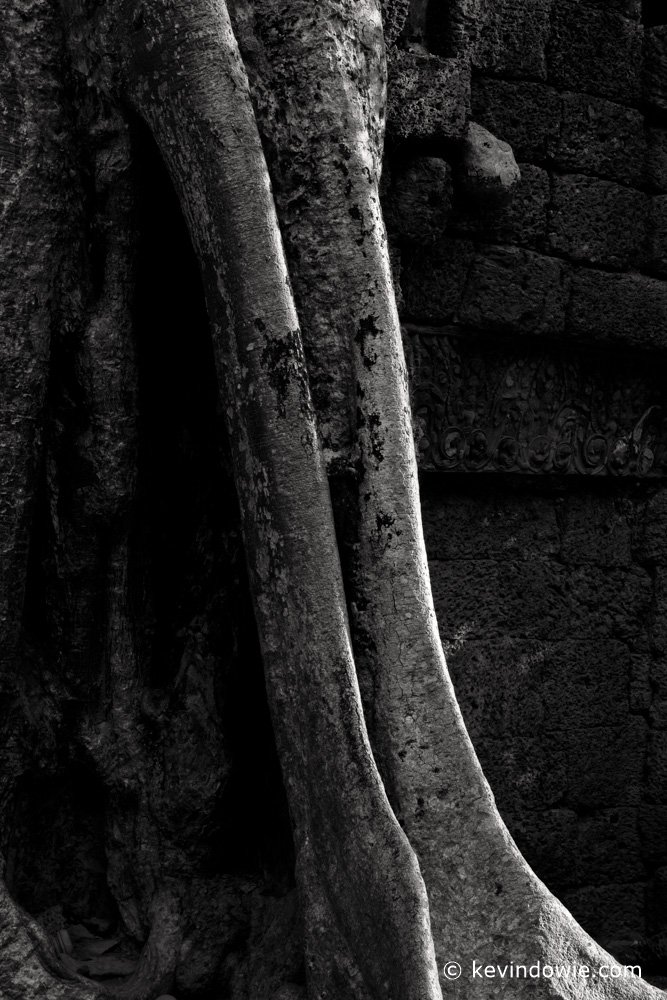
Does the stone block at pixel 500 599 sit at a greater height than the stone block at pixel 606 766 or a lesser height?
greater

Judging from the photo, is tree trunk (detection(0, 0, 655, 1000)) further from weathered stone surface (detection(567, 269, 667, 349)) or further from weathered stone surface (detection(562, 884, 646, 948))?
weathered stone surface (detection(562, 884, 646, 948))

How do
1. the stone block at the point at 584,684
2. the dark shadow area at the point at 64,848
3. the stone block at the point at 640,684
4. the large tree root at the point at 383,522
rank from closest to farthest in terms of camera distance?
the large tree root at the point at 383,522
the dark shadow area at the point at 64,848
the stone block at the point at 584,684
the stone block at the point at 640,684

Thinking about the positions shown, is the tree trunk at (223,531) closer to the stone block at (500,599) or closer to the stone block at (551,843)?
the stone block at (500,599)

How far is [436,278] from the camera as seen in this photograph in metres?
2.59

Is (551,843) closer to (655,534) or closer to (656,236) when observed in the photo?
(655,534)

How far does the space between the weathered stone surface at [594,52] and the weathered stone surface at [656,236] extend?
28 centimetres

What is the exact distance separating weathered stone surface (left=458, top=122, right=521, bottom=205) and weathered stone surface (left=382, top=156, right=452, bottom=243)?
7 centimetres

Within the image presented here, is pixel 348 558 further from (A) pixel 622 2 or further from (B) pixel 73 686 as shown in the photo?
(A) pixel 622 2

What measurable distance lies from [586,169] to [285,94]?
143 cm

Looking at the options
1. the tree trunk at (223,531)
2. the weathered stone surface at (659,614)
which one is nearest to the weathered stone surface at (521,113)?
the tree trunk at (223,531)

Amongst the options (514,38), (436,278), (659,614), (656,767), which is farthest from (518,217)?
(656,767)

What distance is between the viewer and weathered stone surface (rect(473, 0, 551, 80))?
2605 millimetres

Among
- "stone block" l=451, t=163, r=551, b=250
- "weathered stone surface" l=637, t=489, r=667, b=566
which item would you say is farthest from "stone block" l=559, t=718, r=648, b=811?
"stone block" l=451, t=163, r=551, b=250

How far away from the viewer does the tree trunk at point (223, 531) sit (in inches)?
57.3
